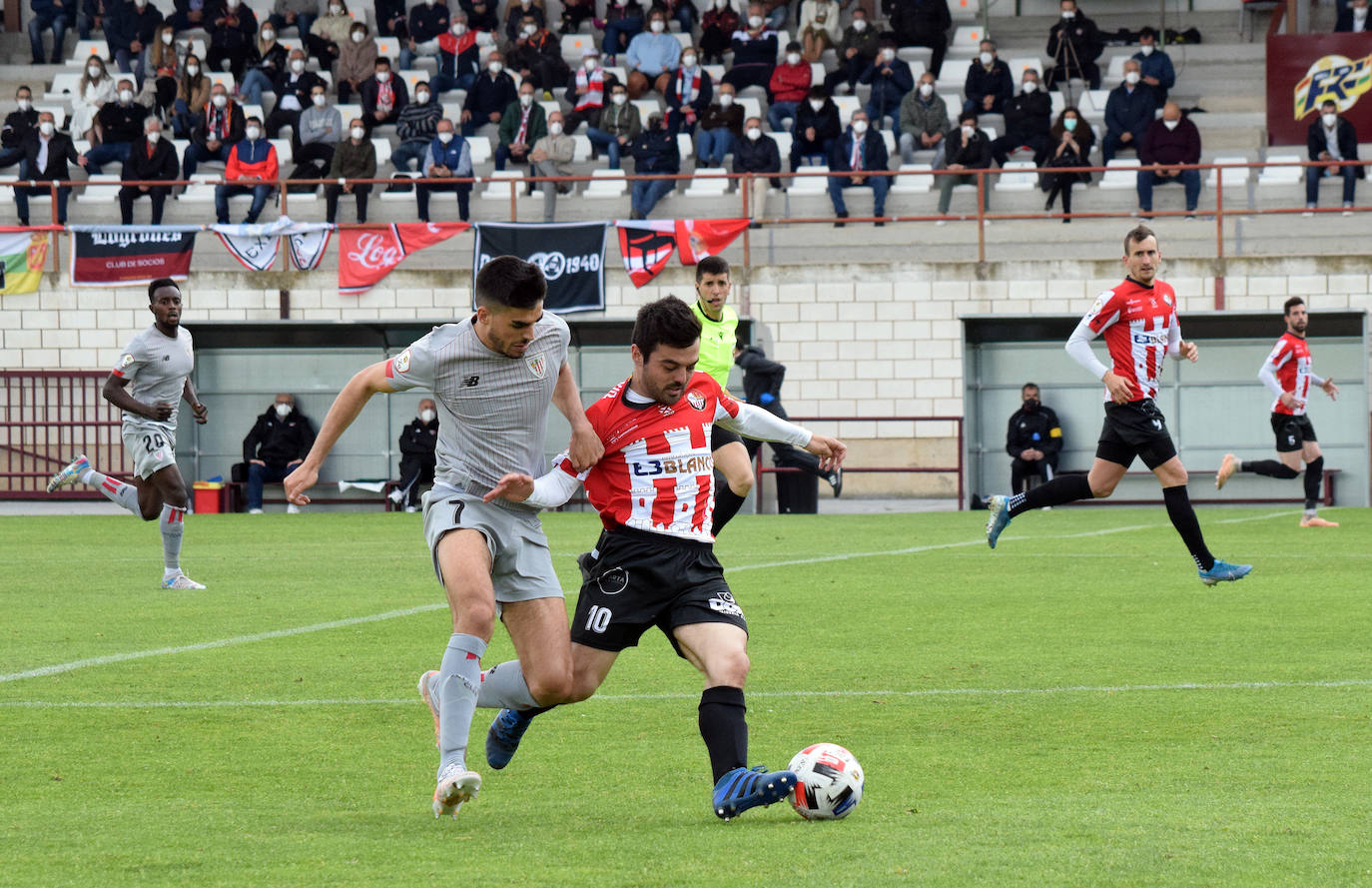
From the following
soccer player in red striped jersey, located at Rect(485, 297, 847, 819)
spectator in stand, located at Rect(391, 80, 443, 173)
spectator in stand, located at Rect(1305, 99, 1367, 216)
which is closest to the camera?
soccer player in red striped jersey, located at Rect(485, 297, 847, 819)

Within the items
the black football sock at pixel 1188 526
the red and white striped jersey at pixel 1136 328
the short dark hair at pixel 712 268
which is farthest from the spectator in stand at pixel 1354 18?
the short dark hair at pixel 712 268

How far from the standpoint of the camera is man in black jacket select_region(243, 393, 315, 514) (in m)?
→ 25.5

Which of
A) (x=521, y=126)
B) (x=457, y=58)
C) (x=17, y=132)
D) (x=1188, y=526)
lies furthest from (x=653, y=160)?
(x=1188, y=526)

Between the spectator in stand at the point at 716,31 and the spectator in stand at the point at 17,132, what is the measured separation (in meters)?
11.1

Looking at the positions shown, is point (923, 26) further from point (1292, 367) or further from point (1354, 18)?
point (1292, 367)

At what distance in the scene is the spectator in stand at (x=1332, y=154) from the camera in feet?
82.0

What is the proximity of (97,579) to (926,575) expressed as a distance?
6.28m

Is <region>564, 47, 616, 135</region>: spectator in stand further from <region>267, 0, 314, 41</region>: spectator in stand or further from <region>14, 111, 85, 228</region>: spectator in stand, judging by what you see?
<region>14, 111, 85, 228</region>: spectator in stand

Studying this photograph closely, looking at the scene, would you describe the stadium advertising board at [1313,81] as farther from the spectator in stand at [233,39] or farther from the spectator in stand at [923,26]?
the spectator in stand at [233,39]

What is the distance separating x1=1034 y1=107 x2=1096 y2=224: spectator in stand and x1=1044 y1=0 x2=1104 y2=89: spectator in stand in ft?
7.29

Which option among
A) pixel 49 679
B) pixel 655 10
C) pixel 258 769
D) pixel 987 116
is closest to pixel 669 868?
pixel 258 769

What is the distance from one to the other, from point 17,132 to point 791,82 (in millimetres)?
12579

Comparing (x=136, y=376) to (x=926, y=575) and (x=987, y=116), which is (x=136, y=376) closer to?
(x=926, y=575)

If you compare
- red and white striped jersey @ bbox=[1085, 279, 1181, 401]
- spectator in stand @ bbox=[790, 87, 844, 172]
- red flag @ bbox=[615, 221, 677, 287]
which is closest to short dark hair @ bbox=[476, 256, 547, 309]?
red and white striped jersey @ bbox=[1085, 279, 1181, 401]
